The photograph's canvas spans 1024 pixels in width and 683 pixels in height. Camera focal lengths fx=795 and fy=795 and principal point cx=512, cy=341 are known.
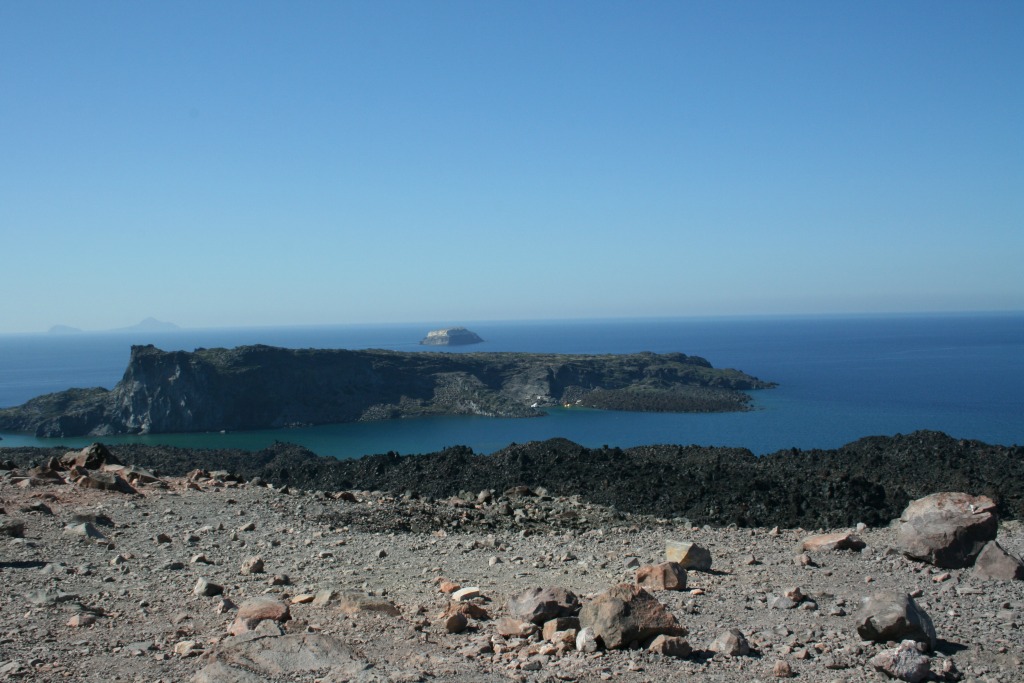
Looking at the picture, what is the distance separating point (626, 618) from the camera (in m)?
7.02

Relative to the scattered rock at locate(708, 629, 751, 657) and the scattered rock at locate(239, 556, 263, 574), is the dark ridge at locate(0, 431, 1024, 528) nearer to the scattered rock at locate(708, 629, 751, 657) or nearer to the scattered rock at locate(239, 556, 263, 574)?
the scattered rock at locate(708, 629, 751, 657)

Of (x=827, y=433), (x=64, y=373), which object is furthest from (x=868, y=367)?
(x=64, y=373)

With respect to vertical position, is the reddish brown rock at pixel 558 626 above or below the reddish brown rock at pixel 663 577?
above

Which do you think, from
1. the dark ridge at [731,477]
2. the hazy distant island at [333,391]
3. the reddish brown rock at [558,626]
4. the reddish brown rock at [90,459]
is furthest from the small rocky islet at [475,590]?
the hazy distant island at [333,391]

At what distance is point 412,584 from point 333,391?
6795cm

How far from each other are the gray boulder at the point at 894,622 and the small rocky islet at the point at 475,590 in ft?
0.07

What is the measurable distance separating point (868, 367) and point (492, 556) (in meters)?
111

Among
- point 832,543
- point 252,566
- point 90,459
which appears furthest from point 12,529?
point 832,543

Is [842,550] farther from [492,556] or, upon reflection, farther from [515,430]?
[515,430]

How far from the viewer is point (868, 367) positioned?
110688 millimetres

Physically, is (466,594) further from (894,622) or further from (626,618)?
(894,622)

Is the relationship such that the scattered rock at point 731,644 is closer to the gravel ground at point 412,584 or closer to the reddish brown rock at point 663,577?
the gravel ground at point 412,584

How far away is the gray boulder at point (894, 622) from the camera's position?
23.2ft

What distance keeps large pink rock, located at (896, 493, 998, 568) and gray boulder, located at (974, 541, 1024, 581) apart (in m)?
0.36
